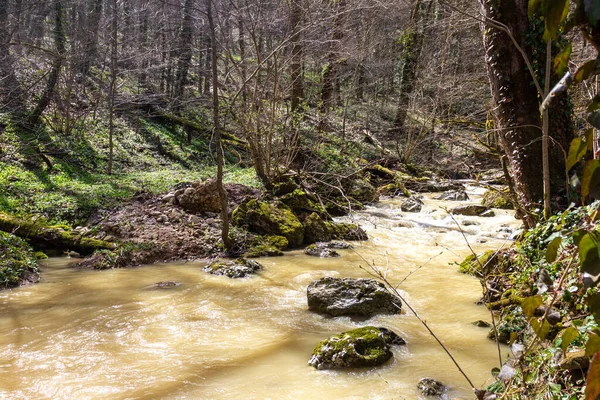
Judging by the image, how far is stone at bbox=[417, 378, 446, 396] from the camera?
3.84 metres

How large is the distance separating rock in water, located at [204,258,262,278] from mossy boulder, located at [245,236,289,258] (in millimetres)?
834

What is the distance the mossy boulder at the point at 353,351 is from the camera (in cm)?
434

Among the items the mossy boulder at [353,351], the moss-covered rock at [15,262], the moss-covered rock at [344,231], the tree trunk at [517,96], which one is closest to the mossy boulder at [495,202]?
the moss-covered rock at [344,231]

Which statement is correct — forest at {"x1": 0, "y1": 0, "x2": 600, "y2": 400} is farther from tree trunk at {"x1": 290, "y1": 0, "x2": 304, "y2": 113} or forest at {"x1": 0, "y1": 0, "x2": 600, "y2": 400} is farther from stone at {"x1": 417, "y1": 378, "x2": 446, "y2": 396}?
tree trunk at {"x1": 290, "y1": 0, "x2": 304, "y2": 113}

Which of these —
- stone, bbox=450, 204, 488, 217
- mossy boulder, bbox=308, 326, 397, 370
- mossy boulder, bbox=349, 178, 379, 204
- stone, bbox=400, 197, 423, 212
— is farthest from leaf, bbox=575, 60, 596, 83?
mossy boulder, bbox=349, 178, 379, 204

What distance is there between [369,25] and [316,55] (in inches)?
243

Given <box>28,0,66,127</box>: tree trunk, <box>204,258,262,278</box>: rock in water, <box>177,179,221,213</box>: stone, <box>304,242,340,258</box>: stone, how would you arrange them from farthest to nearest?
<box>28,0,66,127</box>: tree trunk, <box>177,179,221,213</box>: stone, <box>304,242,340,258</box>: stone, <box>204,258,262,278</box>: rock in water

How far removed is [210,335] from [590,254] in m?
4.90

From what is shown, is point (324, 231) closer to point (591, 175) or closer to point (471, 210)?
point (471, 210)

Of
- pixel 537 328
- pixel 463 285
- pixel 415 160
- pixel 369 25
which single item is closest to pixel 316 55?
pixel 369 25

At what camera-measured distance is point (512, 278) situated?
18.7ft

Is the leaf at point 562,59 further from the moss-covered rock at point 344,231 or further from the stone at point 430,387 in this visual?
the moss-covered rock at point 344,231

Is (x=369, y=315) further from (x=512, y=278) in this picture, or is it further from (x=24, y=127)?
(x=24, y=127)

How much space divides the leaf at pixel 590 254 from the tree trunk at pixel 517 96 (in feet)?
18.1
